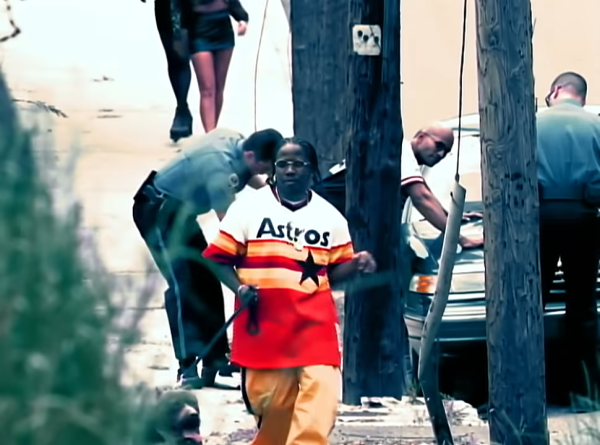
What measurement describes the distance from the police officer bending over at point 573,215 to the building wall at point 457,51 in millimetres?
1459

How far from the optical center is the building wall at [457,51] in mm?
9883

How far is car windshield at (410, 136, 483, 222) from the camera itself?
924cm

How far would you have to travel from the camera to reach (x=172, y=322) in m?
8.37

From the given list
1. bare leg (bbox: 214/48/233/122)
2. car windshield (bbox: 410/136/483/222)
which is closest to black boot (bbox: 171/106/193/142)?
bare leg (bbox: 214/48/233/122)

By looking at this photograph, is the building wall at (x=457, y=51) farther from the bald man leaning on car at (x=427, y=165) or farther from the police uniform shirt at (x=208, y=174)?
the police uniform shirt at (x=208, y=174)

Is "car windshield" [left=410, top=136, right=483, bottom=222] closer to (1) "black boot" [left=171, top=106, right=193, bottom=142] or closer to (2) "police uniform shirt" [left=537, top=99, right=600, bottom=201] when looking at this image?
(2) "police uniform shirt" [left=537, top=99, right=600, bottom=201]

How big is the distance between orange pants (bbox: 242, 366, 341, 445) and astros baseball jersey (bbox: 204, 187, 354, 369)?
5cm

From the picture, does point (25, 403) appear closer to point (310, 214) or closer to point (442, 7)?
point (310, 214)

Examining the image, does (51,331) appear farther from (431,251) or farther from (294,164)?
(431,251)

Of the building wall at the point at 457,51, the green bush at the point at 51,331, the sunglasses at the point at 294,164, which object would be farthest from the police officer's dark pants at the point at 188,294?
the green bush at the point at 51,331

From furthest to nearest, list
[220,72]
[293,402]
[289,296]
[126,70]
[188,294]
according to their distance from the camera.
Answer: [220,72], [126,70], [188,294], [293,402], [289,296]

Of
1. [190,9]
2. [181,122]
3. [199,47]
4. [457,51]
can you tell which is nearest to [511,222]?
[181,122]

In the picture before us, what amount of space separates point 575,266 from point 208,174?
2.02 metres

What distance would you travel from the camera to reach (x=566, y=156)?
8.38 meters
